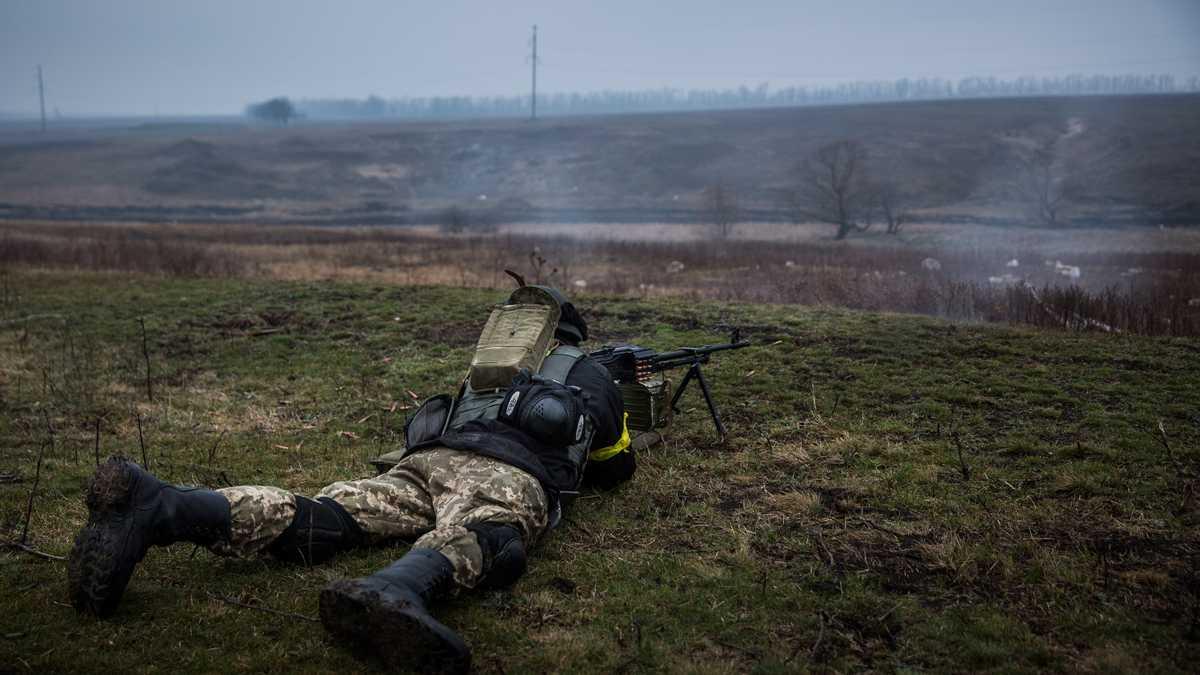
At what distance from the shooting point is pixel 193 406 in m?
7.94

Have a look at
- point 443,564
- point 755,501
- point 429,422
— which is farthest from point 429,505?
point 755,501

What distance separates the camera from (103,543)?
3609 millimetres

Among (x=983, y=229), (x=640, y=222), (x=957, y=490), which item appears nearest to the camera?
(x=957, y=490)

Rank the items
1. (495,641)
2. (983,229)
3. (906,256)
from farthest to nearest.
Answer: (983,229)
(906,256)
(495,641)

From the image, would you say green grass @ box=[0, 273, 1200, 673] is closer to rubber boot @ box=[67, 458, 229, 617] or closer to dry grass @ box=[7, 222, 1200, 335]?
rubber boot @ box=[67, 458, 229, 617]

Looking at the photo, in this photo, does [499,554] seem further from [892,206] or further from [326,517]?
[892,206]

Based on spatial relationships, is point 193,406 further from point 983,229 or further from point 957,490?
point 983,229

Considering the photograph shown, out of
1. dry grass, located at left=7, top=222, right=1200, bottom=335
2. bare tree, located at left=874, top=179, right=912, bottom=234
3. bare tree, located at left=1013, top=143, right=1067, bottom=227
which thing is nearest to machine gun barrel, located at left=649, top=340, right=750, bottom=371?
dry grass, located at left=7, top=222, right=1200, bottom=335

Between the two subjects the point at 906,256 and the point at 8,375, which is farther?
the point at 906,256

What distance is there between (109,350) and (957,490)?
909cm

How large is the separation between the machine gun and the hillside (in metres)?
35.6

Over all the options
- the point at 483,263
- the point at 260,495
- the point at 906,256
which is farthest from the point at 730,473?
the point at 906,256

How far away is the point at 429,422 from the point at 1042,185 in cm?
4707

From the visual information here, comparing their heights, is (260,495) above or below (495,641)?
above
